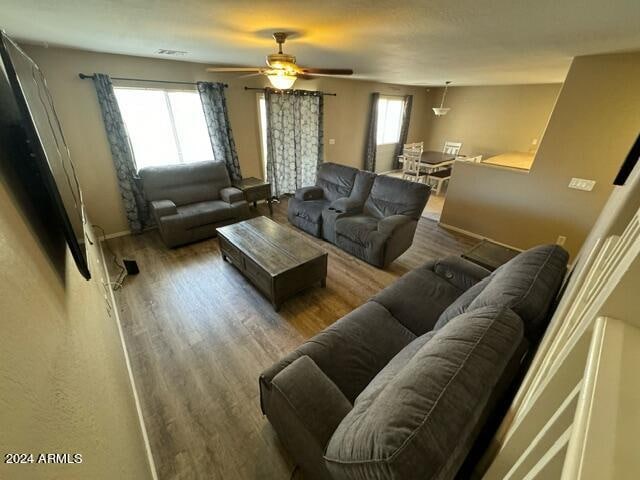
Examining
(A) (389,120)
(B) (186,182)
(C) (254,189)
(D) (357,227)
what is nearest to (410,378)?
(D) (357,227)

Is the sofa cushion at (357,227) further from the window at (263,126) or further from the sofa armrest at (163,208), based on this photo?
the window at (263,126)

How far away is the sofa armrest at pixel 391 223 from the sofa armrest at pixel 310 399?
1987mm

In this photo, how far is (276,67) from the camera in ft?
6.70

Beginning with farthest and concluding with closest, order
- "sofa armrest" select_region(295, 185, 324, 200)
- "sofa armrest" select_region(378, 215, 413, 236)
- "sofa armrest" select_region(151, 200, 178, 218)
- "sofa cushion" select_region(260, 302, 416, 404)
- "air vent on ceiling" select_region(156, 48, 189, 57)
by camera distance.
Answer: "sofa armrest" select_region(295, 185, 324, 200) → "sofa armrest" select_region(151, 200, 178, 218) → "sofa armrest" select_region(378, 215, 413, 236) → "air vent on ceiling" select_region(156, 48, 189, 57) → "sofa cushion" select_region(260, 302, 416, 404)

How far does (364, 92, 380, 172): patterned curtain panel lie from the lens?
6.04 meters

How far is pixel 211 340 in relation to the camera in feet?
6.85

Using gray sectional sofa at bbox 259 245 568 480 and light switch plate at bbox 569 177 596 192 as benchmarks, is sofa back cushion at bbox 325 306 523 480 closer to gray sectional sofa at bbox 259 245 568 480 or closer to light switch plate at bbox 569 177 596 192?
gray sectional sofa at bbox 259 245 568 480

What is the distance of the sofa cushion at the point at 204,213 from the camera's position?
336 cm

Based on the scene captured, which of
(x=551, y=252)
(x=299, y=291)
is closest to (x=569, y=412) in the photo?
Result: (x=551, y=252)

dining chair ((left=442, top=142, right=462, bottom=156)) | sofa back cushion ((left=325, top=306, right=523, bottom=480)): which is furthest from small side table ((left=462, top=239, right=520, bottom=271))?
dining chair ((left=442, top=142, right=462, bottom=156))

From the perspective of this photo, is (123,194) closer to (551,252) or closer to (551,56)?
(551,252)

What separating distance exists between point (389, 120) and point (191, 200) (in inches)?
216

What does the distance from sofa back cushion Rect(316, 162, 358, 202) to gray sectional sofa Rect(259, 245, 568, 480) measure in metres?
2.15

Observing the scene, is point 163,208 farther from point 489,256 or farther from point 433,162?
point 433,162
